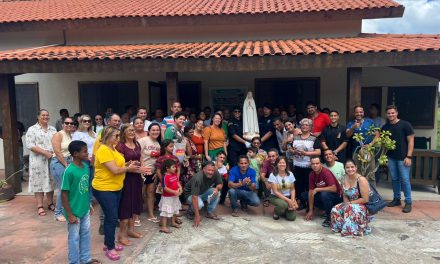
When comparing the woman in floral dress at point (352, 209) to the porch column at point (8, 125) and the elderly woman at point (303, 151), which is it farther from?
the porch column at point (8, 125)

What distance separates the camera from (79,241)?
136 inches

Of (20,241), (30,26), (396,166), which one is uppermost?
(30,26)

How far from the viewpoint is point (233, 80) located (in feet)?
27.7

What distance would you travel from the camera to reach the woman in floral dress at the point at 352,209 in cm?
427

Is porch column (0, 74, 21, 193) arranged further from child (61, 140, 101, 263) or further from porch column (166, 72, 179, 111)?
child (61, 140, 101, 263)

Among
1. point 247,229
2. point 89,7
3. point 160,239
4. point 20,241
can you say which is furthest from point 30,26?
point 247,229

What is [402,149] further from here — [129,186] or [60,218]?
[60,218]

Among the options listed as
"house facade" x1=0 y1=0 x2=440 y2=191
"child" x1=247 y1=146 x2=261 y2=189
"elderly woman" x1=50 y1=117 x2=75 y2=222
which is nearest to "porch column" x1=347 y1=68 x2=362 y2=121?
"house facade" x1=0 y1=0 x2=440 y2=191

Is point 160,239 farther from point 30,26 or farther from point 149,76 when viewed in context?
point 30,26

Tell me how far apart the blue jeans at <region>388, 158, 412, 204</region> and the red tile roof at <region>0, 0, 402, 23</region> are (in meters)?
4.20

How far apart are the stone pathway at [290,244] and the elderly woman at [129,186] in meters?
0.43

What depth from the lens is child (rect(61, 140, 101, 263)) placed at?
317 cm

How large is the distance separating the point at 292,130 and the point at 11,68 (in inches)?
200

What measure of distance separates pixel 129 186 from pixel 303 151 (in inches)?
104
